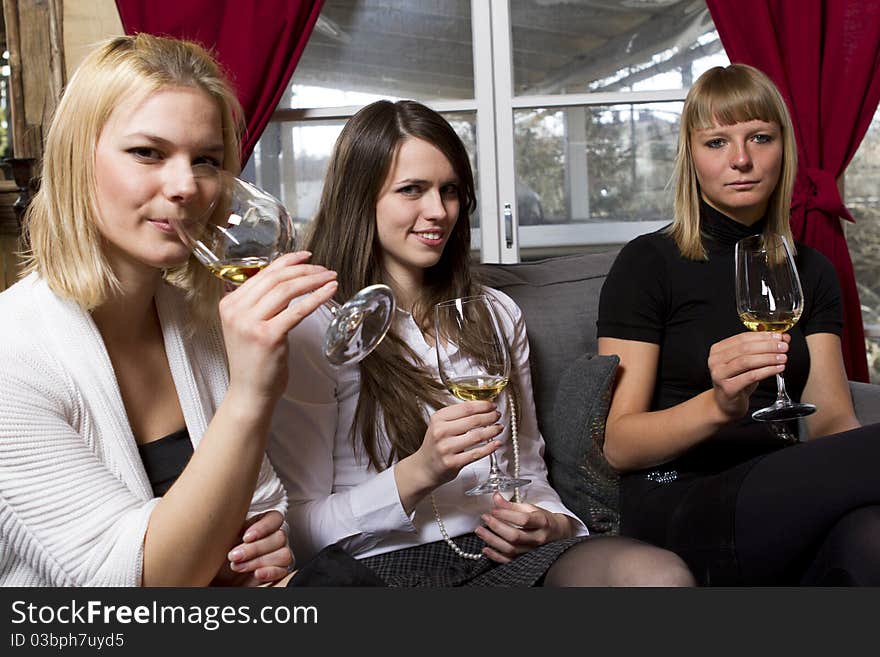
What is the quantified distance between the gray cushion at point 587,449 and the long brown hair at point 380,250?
297mm

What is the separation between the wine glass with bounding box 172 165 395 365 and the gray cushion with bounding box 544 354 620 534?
2.94 feet

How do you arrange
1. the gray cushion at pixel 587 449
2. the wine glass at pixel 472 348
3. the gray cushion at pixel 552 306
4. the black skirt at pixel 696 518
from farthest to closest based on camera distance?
the gray cushion at pixel 552 306 < the gray cushion at pixel 587 449 < the black skirt at pixel 696 518 < the wine glass at pixel 472 348

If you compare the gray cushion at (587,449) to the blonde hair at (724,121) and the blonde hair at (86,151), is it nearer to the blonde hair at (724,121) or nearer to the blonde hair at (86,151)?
the blonde hair at (724,121)

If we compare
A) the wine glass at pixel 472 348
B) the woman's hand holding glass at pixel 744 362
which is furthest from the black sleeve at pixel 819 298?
the wine glass at pixel 472 348

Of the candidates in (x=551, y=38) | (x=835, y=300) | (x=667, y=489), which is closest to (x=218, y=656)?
(x=667, y=489)

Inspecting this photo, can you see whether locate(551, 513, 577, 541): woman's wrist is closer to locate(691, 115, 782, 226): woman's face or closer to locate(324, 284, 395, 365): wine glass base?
locate(324, 284, 395, 365): wine glass base

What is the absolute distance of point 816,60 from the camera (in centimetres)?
324

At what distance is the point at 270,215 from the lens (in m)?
1.25

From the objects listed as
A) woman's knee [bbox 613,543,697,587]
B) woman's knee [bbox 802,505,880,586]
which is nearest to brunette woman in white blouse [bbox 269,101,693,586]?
woman's knee [bbox 613,543,697,587]

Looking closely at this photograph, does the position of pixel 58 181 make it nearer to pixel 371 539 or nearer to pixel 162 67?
pixel 162 67

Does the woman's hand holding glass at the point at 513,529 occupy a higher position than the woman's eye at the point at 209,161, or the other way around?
the woman's eye at the point at 209,161

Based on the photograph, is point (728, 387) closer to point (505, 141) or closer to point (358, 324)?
point (358, 324)

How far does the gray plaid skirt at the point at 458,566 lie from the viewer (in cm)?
168

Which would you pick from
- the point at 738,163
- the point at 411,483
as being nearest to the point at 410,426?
the point at 411,483
